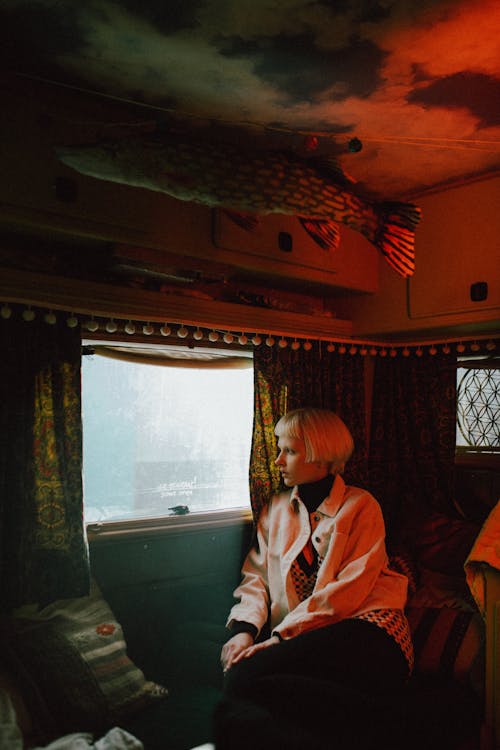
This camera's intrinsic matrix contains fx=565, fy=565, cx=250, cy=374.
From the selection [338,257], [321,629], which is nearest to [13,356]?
[321,629]

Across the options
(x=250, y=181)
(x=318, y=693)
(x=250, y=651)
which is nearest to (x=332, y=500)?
(x=250, y=651)

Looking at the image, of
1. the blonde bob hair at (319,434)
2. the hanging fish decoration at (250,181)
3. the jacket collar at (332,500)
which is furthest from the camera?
the blonde bob hair at (319,434)

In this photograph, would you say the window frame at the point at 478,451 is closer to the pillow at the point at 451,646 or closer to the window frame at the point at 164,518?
the pillow at the point at 451,646

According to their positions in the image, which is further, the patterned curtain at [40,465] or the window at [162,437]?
the window at [162,437]

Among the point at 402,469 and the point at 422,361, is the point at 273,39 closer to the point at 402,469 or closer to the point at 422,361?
the point at 422,361

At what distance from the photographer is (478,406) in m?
3.26

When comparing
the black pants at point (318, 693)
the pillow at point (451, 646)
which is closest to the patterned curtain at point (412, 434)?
the pillow at point (451, 646)

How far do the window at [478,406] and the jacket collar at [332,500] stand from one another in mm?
1103

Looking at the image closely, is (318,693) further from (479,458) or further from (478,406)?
(478,406)

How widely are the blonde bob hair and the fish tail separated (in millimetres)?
921

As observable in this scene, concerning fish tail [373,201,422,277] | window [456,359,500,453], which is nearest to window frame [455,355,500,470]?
window [456,359,500,453]

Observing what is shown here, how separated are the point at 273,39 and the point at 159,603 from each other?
2.44m

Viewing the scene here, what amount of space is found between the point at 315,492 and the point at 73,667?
3.92 ft

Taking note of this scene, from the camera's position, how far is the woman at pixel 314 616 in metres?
1.83
